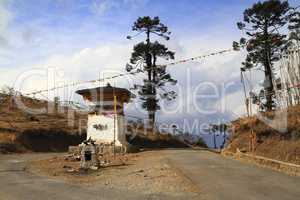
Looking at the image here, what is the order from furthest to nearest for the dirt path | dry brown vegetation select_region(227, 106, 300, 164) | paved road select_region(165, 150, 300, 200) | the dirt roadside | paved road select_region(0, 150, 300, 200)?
dry brown vegetation select_region(227, 106, 300, 164), the dirt roadside, the dirt path, paved road select_region(0, 150, 300, 200), paved road select_region(165, 150, 300, 200)

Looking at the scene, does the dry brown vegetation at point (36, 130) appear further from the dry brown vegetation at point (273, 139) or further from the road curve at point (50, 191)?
the dry brown vegetation at point (273, 139)

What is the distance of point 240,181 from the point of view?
44.9 feet

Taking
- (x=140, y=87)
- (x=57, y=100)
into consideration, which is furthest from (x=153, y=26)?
(x=57, y=100)

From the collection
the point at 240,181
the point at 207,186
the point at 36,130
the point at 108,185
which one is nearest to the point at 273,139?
the point at 240,181

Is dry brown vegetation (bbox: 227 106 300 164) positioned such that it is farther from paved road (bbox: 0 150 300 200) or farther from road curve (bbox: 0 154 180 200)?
road curve (bbox: 0 154 180 200)

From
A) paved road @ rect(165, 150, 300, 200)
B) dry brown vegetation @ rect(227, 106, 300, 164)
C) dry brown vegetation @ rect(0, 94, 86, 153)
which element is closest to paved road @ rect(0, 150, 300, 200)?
paved road @ rect(165, 150, 300, 200)

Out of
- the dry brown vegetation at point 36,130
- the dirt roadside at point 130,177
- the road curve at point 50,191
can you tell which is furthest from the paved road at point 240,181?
the dry brown vegetation at point 36,130

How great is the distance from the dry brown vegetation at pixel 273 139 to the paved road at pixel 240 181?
1.36 m

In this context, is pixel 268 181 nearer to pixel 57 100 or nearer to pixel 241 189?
pixel 241 189

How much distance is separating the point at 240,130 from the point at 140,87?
20.2 meters

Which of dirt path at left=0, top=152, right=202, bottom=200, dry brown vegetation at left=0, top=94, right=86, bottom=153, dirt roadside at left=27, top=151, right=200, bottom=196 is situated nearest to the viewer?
dirt path at left=0, top=152, right=202, bottom=200

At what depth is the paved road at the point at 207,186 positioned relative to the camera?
1157 cm

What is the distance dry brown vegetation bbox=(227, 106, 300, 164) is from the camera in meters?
17.4

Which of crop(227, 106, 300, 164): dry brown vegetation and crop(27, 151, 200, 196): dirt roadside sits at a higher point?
crop(227, 106, 300, 164): dry brown vegetation
